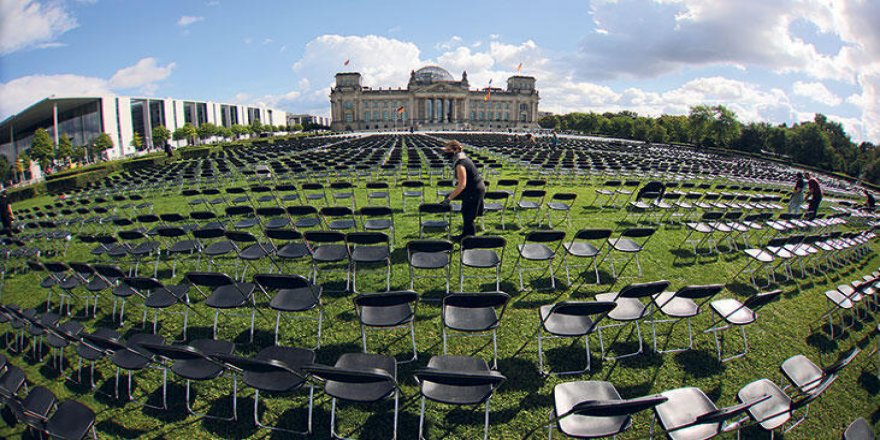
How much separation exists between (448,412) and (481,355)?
2.84 feet

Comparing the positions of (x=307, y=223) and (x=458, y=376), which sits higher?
(x=307, y=223)

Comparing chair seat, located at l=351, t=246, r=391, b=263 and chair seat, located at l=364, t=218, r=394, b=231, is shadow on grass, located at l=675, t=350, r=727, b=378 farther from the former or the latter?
chair seat, located at l=364, t=218, r=394, b=231

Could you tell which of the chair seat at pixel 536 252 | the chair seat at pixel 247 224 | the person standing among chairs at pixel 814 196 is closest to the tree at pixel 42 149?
the chair seat at pixel 247 224

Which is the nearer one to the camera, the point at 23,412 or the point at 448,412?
the point at 23,412

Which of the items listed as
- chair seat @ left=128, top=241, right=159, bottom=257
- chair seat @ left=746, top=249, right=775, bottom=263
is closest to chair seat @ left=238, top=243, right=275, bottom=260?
chair seat @ left=128, top=241, right=159, bottom=257

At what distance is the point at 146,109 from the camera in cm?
6028

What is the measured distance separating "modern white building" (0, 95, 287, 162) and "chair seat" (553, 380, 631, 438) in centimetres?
6766

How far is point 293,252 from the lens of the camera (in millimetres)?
5797

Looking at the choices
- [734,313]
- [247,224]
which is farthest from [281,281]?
[734,313]

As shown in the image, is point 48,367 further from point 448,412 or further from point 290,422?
point 448,412

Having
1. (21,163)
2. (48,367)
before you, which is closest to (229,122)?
(21,163)

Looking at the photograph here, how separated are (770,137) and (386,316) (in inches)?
2501

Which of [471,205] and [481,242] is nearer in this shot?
[481,242]

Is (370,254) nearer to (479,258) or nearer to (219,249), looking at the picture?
(479,258)
